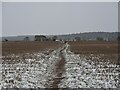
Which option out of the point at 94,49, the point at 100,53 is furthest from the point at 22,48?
the point at 100,53

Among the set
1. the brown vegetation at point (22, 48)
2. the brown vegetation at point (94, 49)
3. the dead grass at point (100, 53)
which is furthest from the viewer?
the brown vegetation at point (22, 48)

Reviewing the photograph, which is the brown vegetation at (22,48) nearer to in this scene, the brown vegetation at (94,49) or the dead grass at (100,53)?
the brown vegetation at (94,49)

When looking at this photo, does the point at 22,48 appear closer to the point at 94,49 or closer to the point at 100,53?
the point at 94,49

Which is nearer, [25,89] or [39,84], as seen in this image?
[25,89]

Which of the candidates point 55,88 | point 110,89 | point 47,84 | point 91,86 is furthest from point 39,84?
point 110,89

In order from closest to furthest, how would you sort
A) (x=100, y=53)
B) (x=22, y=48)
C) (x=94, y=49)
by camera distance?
(x=100, y=53), (x=94, y=49), (x=22, y=48)

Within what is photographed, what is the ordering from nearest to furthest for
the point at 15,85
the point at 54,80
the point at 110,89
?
the point at 110,89, the point at 15,85, the point at 54,80

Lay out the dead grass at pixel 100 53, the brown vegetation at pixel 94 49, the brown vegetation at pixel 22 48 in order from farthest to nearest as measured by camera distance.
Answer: the brown vegetation at pixel 22 48
the brown vegetation at pixel 94 49
the dead grass at pixel 100 53

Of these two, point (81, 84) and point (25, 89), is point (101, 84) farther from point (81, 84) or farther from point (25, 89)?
point (25, 89)

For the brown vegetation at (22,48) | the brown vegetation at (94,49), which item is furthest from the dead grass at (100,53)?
the brown vegetation at (22,48)

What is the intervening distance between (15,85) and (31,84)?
715 millimetres

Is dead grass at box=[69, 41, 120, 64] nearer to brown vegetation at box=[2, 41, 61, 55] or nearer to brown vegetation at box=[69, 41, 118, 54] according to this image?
brown vegetation at box=[69, 41, 118, 54]

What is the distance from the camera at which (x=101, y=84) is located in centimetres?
1465

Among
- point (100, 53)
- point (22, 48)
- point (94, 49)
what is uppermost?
point (100, 53)
